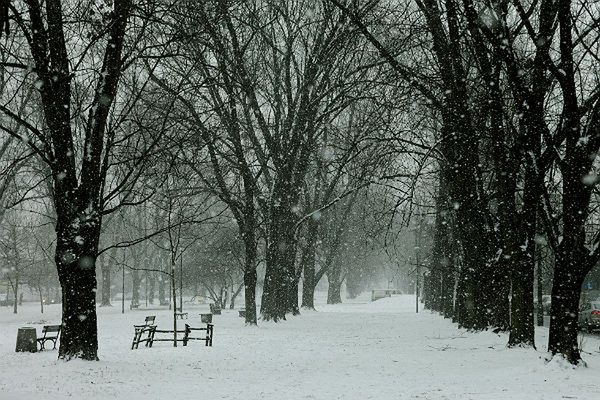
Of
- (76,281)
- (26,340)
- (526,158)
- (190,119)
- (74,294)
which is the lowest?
(26,340)

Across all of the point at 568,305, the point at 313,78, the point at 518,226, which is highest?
the point at 313,78

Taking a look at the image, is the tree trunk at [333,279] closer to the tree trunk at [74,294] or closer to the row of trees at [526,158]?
the row of trees at [526,158]

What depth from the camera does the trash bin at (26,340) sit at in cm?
1709

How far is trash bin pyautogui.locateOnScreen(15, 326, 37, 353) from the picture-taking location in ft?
56.1

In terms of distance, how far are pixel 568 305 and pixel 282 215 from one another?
55.6 ft

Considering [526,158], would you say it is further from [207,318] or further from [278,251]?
[207,318]

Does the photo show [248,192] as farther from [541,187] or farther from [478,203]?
[541,187]

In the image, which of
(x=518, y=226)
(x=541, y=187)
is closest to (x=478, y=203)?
(x=518, y=226)

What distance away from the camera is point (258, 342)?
1869cm

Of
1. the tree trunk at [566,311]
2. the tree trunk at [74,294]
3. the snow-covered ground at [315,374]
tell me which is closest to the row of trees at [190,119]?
the tree trunk at [74,294]

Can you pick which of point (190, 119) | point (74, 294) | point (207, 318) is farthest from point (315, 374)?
point (207, 318)

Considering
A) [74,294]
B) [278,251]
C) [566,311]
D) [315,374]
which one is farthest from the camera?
[278,251]

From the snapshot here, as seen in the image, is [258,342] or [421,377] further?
[258,342]

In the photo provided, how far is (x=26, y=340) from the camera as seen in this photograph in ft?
56.3
